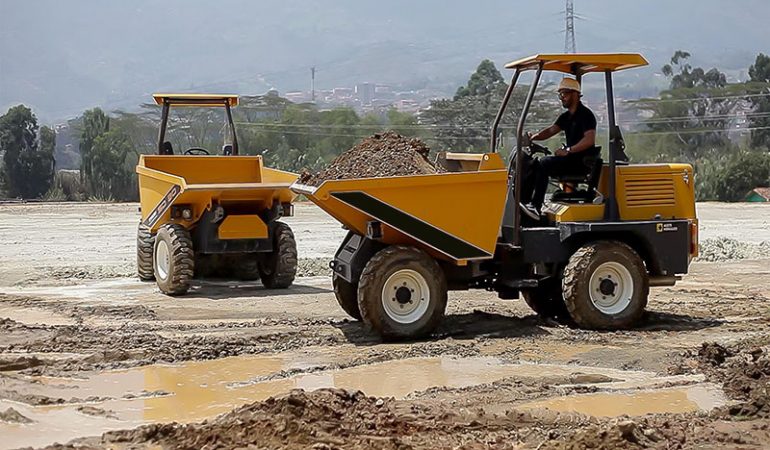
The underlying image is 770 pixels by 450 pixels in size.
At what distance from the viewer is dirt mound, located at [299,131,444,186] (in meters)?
10.3

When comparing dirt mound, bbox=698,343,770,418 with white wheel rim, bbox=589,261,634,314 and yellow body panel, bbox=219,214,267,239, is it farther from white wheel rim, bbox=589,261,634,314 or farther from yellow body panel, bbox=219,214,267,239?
yellow body panel, bbox=219,214,267,239

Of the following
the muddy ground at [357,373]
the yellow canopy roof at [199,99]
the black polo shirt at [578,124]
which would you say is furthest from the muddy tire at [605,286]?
the yellow canopy roof at [199,99]

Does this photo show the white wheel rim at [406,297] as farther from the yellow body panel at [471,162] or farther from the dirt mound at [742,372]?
the dirt mound at [742,372]

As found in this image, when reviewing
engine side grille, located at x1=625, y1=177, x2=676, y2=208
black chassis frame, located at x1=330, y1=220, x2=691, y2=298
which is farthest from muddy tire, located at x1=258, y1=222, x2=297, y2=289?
engine side grille, located at x1=625, y1=177, x2=676, y2=208

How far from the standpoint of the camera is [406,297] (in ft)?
32.9

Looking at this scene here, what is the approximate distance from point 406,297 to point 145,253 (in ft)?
19.3

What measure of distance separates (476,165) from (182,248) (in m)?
4.38

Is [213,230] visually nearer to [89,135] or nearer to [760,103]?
[89,135]

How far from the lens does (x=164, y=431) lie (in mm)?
6465

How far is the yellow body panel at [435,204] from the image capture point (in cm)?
976

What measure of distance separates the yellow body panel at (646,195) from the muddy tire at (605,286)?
0.34 m

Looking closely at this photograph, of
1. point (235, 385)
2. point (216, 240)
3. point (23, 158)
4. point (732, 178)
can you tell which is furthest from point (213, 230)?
point (23, 158)

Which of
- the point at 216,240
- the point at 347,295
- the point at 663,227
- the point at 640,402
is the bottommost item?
the point at 640,402

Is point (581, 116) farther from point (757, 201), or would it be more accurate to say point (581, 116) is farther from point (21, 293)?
point (757, 201)
